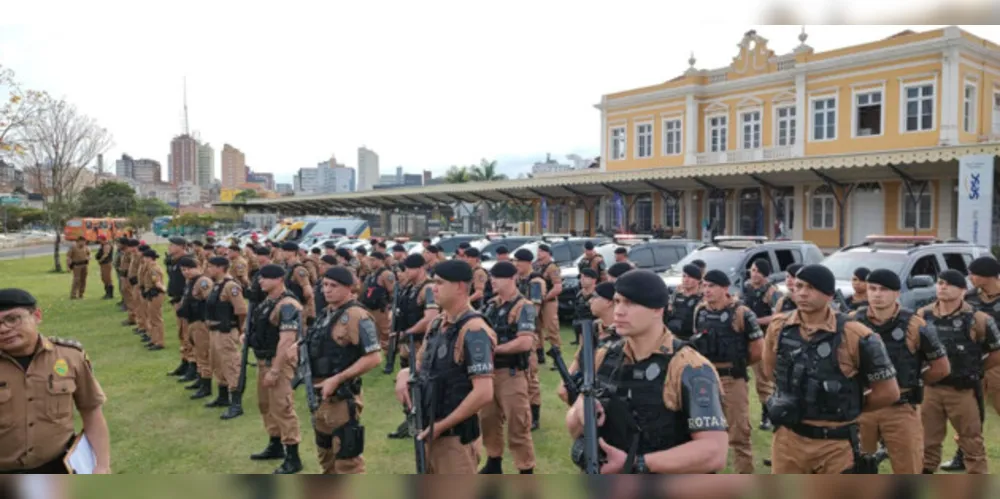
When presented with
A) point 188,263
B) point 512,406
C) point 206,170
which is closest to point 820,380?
point 512,406

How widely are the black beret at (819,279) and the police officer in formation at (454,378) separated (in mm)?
2107

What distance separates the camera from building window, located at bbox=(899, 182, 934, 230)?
81.4 ft

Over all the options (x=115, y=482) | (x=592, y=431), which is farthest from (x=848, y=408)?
(x=115, y=482)

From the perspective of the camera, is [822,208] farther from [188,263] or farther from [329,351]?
[329,351]

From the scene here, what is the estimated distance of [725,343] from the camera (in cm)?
614

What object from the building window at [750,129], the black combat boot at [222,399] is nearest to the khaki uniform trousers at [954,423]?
the black combat boot at [222,399]

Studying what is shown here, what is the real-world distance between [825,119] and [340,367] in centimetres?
3086

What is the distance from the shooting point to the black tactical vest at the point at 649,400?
2709 millimetres

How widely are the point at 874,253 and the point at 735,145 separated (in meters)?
25.5

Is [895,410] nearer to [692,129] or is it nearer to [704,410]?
[704,410]

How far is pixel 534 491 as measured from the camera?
120 cm

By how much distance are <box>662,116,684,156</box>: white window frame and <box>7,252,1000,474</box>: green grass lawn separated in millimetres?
27139

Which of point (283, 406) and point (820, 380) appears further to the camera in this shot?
point (283, 406)

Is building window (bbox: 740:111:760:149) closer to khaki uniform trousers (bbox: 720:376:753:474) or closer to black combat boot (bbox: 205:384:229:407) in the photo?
khaki uniform trousers (bbox: 720:376:753:474)
